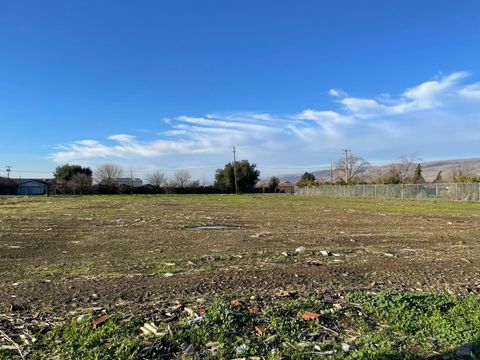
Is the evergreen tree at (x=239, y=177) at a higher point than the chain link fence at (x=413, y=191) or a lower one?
higher

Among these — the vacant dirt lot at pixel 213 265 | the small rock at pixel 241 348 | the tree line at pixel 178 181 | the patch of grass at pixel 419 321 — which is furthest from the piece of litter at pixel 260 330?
the tree line at pixel 178 181

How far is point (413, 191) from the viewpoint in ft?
167

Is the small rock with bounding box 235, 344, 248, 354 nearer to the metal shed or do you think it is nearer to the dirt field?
the dirt field

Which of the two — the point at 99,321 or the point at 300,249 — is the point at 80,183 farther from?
the point at 99,321

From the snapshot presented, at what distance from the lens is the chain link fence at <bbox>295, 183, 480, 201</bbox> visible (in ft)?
141

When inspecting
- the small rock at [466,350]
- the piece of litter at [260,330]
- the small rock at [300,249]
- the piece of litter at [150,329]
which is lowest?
the small rock at [466,350]

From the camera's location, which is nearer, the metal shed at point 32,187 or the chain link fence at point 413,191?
the chain link fence at point 413,191

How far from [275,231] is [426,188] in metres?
40.0

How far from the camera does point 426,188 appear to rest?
1930 inches

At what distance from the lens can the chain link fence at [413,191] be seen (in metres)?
43.1

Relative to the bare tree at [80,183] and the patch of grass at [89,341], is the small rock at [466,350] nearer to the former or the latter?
the patch of grass at [89,341]

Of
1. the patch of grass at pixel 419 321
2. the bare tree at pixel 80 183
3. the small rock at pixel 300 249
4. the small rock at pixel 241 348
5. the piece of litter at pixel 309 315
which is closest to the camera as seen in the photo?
the small rock at pixel 241 348

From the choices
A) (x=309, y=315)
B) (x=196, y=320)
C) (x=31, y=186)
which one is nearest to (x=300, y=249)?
(x=309, y=315)

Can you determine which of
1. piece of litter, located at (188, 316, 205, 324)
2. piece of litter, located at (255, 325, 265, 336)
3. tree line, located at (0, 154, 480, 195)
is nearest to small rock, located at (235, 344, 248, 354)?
piece of litter, located at (255, 325, 265, 336)
